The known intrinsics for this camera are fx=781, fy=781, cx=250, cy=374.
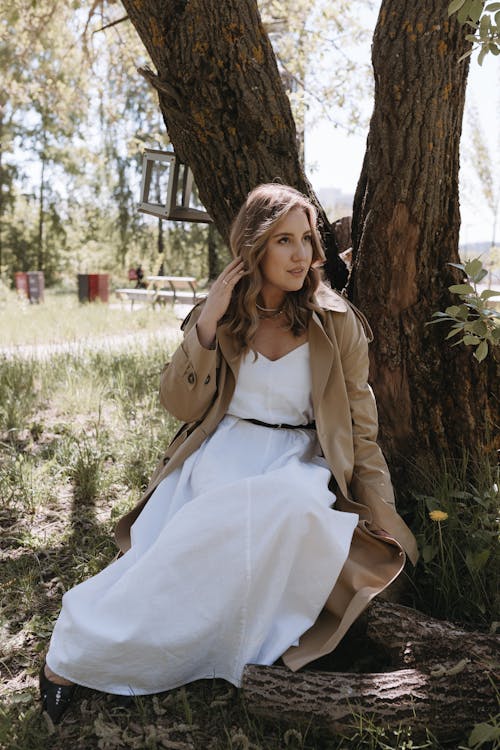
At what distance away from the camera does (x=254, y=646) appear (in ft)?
8.68

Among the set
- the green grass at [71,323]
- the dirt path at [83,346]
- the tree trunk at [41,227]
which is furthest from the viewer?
the tree trunk at [41,227]

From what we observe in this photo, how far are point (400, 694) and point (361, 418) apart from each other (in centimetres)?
107

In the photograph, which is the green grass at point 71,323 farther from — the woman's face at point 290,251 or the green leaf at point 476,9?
the green leaf at point 476,9

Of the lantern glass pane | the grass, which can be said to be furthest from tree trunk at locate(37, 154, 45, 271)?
the lantern glass pane

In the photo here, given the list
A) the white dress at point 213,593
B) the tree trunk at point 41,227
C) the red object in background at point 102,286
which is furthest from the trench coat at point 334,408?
the tree trunk at point 41,227

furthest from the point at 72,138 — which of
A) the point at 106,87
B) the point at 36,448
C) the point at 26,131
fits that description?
the point at 36,448

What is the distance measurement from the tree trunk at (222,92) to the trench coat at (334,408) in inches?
36.1

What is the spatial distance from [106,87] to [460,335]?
9.65 metres

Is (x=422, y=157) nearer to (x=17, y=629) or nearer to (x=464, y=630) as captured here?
(x=464, y=630)

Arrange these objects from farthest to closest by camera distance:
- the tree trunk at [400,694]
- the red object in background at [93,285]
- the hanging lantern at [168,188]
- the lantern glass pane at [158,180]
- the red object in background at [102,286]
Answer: the red object in background at [102,286], the red object in background at [93,285], the lantern glass pane at [158,180], the hanging lantern at [168,188], the tree trunk at [400,694]

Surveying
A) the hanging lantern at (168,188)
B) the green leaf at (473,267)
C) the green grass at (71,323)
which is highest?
the hanging lantern at (168,188)

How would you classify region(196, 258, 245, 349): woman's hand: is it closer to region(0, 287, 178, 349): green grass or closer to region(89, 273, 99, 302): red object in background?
region(0, 287, 178, 349): green grass

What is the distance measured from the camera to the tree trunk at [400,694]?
248 cm

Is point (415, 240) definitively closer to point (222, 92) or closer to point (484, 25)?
point (222, 92)
